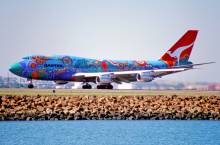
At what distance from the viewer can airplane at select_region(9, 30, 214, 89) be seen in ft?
283

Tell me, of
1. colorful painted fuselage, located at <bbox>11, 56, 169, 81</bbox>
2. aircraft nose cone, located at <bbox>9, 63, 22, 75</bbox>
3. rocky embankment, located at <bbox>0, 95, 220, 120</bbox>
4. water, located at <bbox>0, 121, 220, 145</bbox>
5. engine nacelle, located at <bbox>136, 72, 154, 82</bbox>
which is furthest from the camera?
engine nacelle, located at <bbox>136, 72, 154, 82</bbox>

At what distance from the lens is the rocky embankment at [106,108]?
Answer: 56656 millimetres

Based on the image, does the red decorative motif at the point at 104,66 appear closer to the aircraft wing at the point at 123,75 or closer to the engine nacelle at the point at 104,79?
the aircraft wing at the point at 123,75

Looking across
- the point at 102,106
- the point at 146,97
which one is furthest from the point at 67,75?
the point at 102,106

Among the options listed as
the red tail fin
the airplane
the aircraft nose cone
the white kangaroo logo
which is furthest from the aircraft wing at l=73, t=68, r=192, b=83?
the aircraft nose cone

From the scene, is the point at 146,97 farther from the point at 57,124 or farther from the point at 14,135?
the point at 14,135

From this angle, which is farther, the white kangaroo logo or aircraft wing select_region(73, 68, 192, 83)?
the white kangaroo logo

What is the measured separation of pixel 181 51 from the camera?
325 feet

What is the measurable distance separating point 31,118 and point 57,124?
11.2ft

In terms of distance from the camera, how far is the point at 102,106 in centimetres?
6019

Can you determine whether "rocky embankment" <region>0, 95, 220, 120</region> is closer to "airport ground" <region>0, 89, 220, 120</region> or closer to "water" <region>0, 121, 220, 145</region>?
"airport ground" <region>0, 89, 220, 120</region>

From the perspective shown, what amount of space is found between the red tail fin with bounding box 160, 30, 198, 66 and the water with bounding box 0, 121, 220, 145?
43084 mm

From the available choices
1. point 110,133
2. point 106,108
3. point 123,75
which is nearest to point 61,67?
point 123,75

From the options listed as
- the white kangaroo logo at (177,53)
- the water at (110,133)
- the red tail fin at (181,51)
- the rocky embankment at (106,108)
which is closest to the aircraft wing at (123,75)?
the red tail fin at (181,51)
